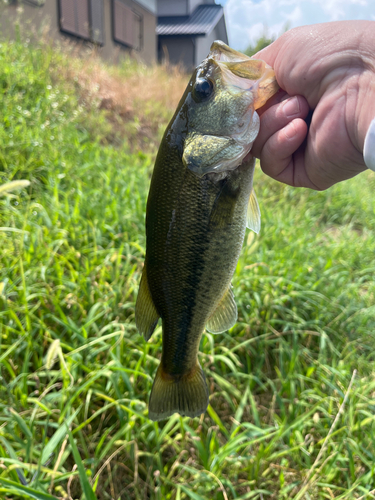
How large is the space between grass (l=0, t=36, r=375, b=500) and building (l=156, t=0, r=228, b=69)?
1626cm

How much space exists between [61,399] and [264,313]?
157 centimetres

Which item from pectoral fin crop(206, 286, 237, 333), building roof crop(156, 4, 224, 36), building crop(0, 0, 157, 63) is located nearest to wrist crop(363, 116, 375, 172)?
pectoral fin crop(206, 286, 237, 333)

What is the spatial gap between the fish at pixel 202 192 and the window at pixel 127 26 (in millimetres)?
13042

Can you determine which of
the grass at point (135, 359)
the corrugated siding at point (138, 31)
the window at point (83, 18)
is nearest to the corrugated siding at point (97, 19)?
the window at point (83, 18)

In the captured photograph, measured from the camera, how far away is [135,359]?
84.9 inches

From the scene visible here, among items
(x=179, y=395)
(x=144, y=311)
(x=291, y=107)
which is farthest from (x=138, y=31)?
(x=179, y=395)

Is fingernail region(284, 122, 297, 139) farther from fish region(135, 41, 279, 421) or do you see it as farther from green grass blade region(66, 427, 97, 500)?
green grass blade region(66, 427, 97, 500)

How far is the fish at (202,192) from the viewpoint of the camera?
1.13m

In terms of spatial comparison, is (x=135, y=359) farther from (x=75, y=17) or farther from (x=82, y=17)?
(x=82, y=17)

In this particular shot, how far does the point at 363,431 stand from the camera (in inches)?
80.6

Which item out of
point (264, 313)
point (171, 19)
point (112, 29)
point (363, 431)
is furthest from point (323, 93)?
point (171, 19)

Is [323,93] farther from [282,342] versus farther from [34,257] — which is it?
[34,257]

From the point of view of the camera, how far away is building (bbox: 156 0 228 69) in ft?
58.6

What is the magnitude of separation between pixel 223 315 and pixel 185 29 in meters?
20.3
